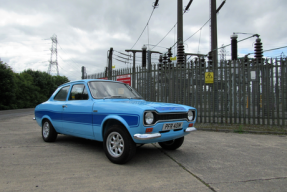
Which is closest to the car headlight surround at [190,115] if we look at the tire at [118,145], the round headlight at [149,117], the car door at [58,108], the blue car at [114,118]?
the blue car at [114,118]

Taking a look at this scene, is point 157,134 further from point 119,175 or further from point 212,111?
point 212,111

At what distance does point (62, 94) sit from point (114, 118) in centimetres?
241

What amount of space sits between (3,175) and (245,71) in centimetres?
812

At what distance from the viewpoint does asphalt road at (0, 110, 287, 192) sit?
2965mm

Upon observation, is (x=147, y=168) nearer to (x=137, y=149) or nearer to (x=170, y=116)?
(x=170, y=116)

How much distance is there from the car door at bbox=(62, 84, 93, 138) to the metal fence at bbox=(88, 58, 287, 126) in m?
5.08

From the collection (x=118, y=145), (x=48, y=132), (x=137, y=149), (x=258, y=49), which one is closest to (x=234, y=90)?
(x=258, y=49)

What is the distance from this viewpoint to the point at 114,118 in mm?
3816

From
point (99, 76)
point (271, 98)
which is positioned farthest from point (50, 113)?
A: point (99, 76)

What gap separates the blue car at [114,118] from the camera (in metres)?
3.59

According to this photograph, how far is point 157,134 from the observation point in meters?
3.57

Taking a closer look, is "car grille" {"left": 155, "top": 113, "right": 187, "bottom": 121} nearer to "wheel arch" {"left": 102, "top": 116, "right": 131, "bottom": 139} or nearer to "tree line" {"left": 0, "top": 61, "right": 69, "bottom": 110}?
"wheel arch" {"left": 102, "top": 116, "right": 131, "bottom": 139}

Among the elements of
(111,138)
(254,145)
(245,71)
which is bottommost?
(254,145)

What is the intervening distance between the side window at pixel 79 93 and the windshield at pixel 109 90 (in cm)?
17
